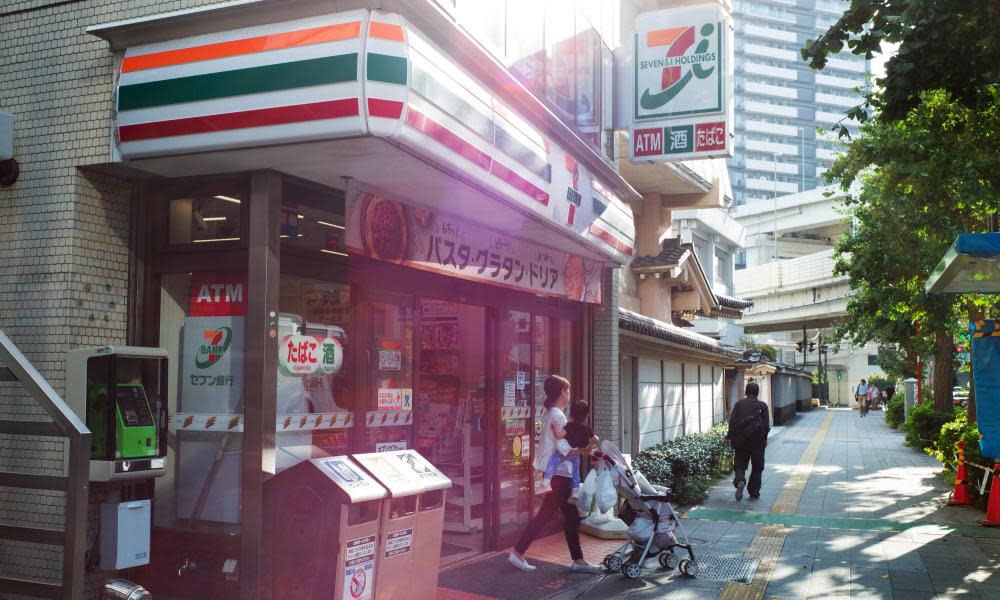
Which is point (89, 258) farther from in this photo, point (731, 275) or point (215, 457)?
point (731, 275)

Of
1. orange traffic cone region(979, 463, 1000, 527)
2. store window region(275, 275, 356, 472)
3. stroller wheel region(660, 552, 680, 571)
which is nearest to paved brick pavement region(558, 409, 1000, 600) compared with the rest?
stroller wheel region(660, 552, 680, 571)

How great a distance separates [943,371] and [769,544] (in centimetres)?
1487

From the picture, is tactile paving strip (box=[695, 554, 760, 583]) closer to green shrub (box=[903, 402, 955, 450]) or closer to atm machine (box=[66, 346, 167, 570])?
atm machine (box=[66, 346, 167, 570])

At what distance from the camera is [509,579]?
771 centimetres

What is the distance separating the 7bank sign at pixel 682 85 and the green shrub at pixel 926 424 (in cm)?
1525

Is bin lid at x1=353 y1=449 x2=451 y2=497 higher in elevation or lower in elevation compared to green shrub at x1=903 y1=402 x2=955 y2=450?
higher

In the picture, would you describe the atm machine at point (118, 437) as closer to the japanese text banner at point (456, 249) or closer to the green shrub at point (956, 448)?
the japanese text banner at point (456, 249)

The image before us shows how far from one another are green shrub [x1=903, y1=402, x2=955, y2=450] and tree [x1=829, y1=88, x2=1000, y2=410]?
0.50 metres

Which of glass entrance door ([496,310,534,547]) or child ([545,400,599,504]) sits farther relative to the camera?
glass entrance door ([496,310,534,547])

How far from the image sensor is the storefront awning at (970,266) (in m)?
7.83

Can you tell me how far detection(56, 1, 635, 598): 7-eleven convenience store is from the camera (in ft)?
16.2

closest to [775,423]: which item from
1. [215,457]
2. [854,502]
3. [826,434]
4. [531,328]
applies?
[826,434]

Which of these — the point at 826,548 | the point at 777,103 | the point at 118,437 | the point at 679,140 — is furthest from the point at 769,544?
the point at 777,103

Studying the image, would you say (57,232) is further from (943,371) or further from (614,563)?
(943,371)
